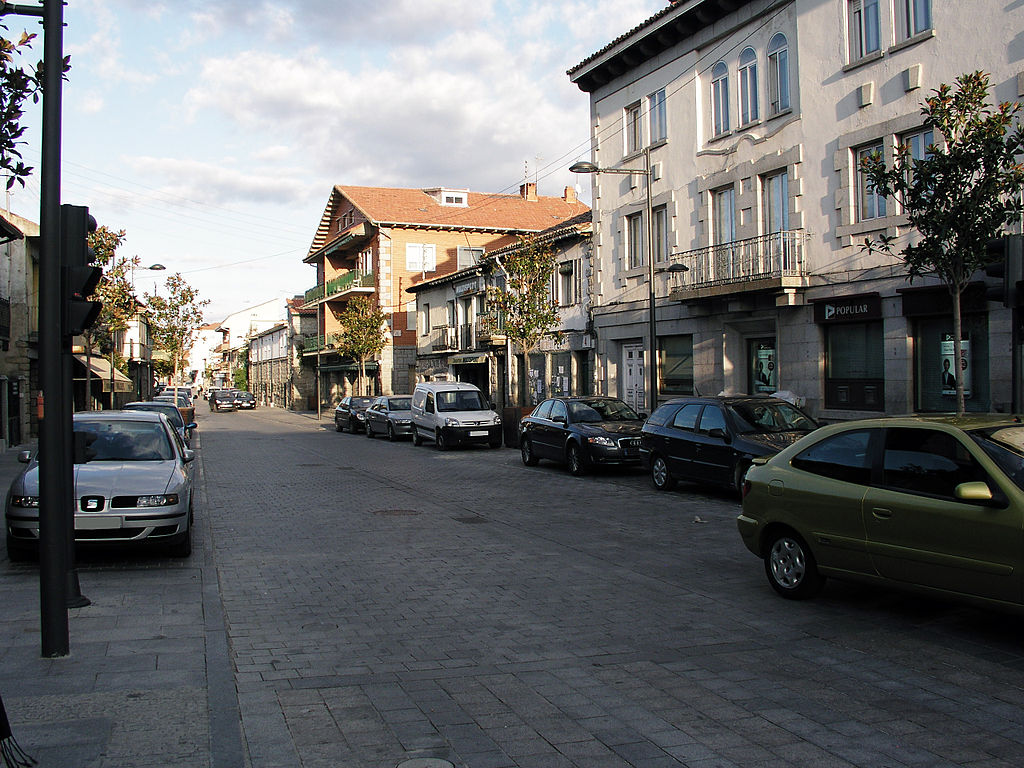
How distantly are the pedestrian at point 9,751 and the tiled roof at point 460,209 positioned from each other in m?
47.0

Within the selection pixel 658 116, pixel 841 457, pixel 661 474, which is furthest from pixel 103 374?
pixel 841 457

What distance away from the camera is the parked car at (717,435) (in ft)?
44.8

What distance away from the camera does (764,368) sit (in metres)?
21.2

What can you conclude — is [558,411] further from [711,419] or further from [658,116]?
[658,116]

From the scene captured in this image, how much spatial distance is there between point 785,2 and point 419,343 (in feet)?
103

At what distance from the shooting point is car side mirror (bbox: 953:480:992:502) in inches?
225

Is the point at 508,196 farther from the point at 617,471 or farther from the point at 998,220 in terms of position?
the point at 998,220

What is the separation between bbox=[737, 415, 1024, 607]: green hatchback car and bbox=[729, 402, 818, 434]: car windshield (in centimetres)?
644

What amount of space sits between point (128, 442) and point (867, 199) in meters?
14.5

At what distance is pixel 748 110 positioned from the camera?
2136cm

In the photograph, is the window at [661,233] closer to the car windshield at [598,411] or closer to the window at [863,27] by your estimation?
the car windshield at [598,411]

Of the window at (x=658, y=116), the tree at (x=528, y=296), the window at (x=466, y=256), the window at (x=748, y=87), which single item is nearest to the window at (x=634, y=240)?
the window at (x=658, y=116)

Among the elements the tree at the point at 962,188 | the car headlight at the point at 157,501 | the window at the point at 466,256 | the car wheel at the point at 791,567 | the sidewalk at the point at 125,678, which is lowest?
the sidewalk at the point at 125,678

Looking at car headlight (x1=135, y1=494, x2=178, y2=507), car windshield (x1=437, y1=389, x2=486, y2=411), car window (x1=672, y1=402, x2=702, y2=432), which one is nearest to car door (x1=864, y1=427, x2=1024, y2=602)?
car headlight (x1=135, y1=494, x2=178, y2=507)
